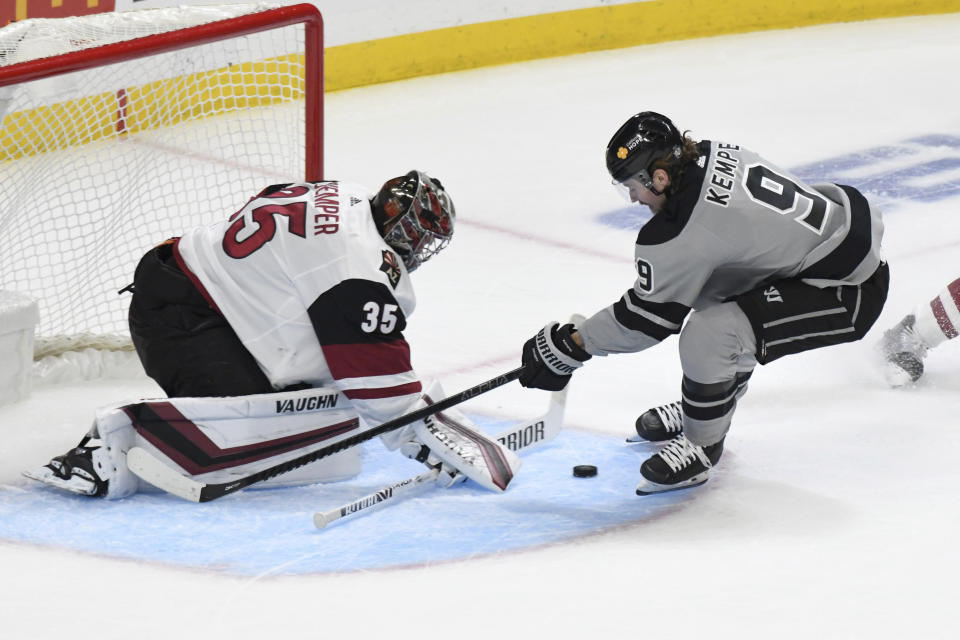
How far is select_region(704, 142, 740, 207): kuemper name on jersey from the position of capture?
2879mm

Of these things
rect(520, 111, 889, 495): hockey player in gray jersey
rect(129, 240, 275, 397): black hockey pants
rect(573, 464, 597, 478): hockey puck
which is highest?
rect(520, 111, 889, 495): hockey player in gray jersey

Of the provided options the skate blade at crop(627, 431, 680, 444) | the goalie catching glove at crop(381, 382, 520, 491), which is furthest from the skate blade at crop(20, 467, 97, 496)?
the skate blade at crop(627, 431, 680, 444)

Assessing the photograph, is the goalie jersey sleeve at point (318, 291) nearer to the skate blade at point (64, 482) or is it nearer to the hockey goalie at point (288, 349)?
the hockey goalie at point (288, 349)

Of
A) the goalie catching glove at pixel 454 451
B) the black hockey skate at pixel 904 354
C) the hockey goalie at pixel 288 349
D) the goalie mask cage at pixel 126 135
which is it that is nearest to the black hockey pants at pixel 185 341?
the hockey goalie at pixel 288 349

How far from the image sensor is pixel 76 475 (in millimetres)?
3010

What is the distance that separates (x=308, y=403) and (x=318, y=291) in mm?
298

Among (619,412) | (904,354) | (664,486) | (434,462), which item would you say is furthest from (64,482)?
(904,354)

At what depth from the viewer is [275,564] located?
2.70 meters

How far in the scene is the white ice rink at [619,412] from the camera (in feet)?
8.05

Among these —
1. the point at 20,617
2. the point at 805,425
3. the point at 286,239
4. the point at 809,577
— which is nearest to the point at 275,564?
the point at 20,617

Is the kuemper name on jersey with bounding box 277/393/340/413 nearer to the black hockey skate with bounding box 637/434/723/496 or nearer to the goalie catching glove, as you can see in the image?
the goalie catching glove

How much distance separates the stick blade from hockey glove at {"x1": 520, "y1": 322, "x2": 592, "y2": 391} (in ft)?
2.45

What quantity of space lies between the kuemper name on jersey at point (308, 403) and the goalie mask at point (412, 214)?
370 millimetres

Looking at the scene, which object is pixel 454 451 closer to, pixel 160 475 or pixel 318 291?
pixel 318 291
